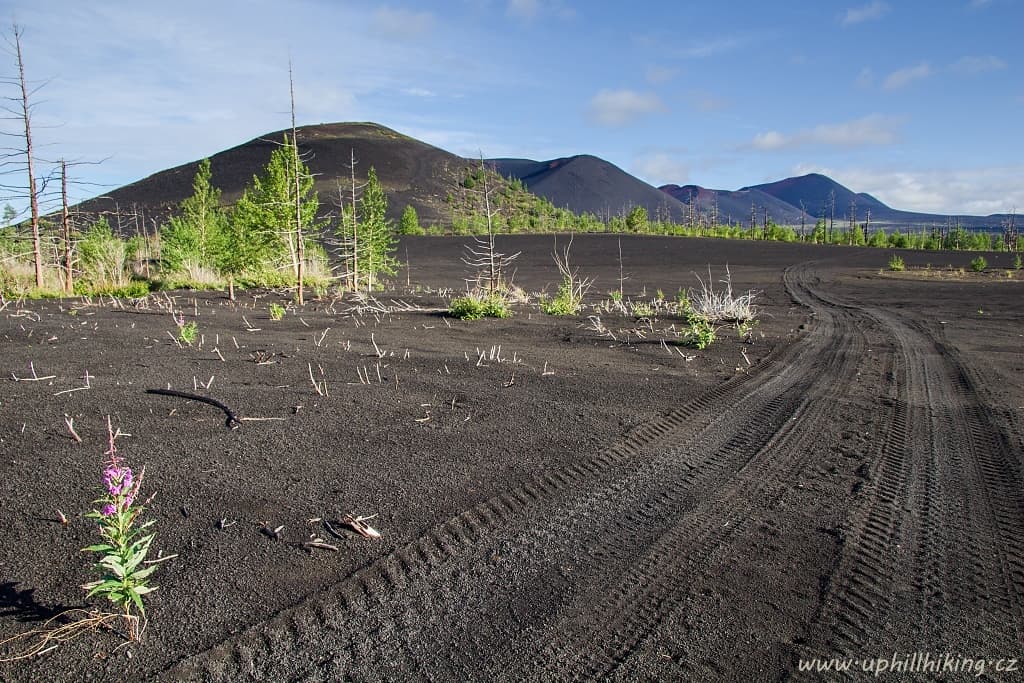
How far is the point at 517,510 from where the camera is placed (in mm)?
3436

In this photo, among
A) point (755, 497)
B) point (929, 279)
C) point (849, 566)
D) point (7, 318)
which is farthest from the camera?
point (929, 279)

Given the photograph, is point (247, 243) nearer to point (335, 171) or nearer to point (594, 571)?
point (594, 571)

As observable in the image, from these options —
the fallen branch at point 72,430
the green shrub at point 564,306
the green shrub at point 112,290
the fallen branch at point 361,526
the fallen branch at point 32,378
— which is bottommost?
the fallen branch at point 361,526

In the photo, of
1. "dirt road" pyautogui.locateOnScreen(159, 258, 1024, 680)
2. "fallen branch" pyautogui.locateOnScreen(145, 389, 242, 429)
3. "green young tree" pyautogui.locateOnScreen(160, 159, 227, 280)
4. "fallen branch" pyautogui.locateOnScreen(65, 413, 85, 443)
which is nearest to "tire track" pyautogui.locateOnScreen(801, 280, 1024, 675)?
"dirt road" pyautogui.locateOnScreen(159, 258, 1024, 680)

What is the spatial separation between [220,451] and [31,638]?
1.86 metres

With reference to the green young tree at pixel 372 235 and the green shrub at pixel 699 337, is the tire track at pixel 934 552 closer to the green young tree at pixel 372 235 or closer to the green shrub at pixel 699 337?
the green shrub at pixel 699 337

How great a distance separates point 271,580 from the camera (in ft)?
8.62

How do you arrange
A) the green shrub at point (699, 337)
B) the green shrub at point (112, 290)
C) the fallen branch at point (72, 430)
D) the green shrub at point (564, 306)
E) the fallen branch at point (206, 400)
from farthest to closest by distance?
the green shrub at point (112, 290) < the green shrub at point (564, 306) < the green shrub at point (699, 337) < the fallen branch at point (206, 400) < the fallen branch at point (72, 430)

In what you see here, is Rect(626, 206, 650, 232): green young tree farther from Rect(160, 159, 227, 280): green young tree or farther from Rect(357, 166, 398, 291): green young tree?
Rect(160, 159, 227, 280): green young tree

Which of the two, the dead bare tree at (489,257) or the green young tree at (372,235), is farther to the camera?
the green young tree at (372,235)

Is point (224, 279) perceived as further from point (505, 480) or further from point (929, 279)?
point (929, 279)

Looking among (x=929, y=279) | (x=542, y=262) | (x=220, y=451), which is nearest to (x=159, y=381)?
(x=220, y=451)

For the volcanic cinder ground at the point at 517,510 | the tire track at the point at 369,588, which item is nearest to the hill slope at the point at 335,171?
the volcanic cinder ground at the point at 517,510

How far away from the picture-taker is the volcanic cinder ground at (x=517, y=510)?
2.27 m
